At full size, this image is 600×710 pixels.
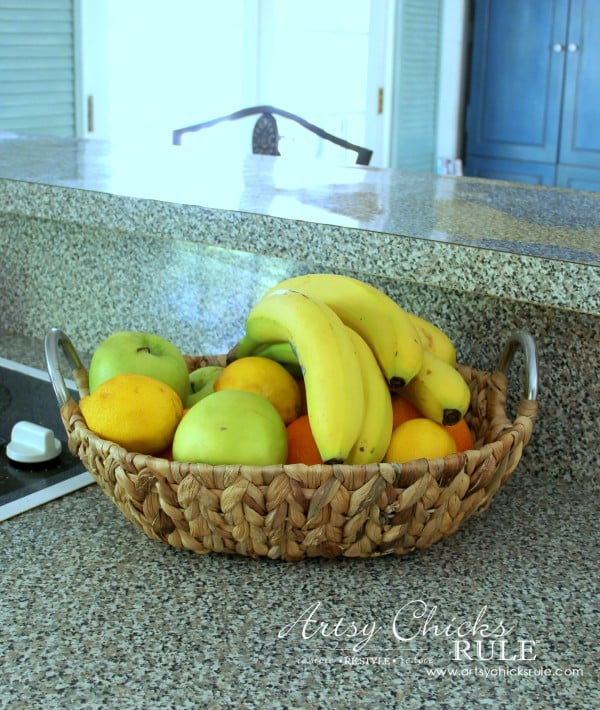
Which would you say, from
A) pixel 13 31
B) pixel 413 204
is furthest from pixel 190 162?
pixel 13 31

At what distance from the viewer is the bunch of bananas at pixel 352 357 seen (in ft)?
2.17

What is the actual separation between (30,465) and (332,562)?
1.04 feet

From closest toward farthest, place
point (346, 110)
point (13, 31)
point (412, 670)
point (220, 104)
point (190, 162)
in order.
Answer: point (412, 670)
point (190, 162)
point (13, 31)
point (220, 104)
point (346, 110)

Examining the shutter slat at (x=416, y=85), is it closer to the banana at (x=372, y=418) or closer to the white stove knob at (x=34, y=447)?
the white stove knob at (x=34, y=447)

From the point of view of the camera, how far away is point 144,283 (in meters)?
1.18

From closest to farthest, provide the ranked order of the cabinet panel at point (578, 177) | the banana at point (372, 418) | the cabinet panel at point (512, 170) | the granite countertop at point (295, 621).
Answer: the granite countertop at point (295, 621) < the banana at point (372, 418) < the cabinet panel at point (578, 177) < the cabinet panel at point (512, 170)

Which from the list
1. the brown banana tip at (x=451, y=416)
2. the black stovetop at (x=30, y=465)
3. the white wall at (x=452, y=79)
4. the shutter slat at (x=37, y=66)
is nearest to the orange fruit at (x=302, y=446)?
the brown banana tip at (x=451, y=416)

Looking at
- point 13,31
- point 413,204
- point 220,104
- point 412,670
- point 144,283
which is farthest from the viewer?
point 220,104

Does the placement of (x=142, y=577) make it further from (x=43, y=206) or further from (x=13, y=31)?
(x=13, y=31)

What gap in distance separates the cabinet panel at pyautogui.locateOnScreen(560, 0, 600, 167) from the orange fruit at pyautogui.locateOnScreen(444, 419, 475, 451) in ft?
12.2

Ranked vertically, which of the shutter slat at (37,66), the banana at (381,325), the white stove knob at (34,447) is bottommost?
the white stove knob at (34,447)

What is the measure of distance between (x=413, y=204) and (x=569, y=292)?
0.31 metres

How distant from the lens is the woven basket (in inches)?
24.8

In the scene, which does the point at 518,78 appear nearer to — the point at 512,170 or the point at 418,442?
the point at 512,170
